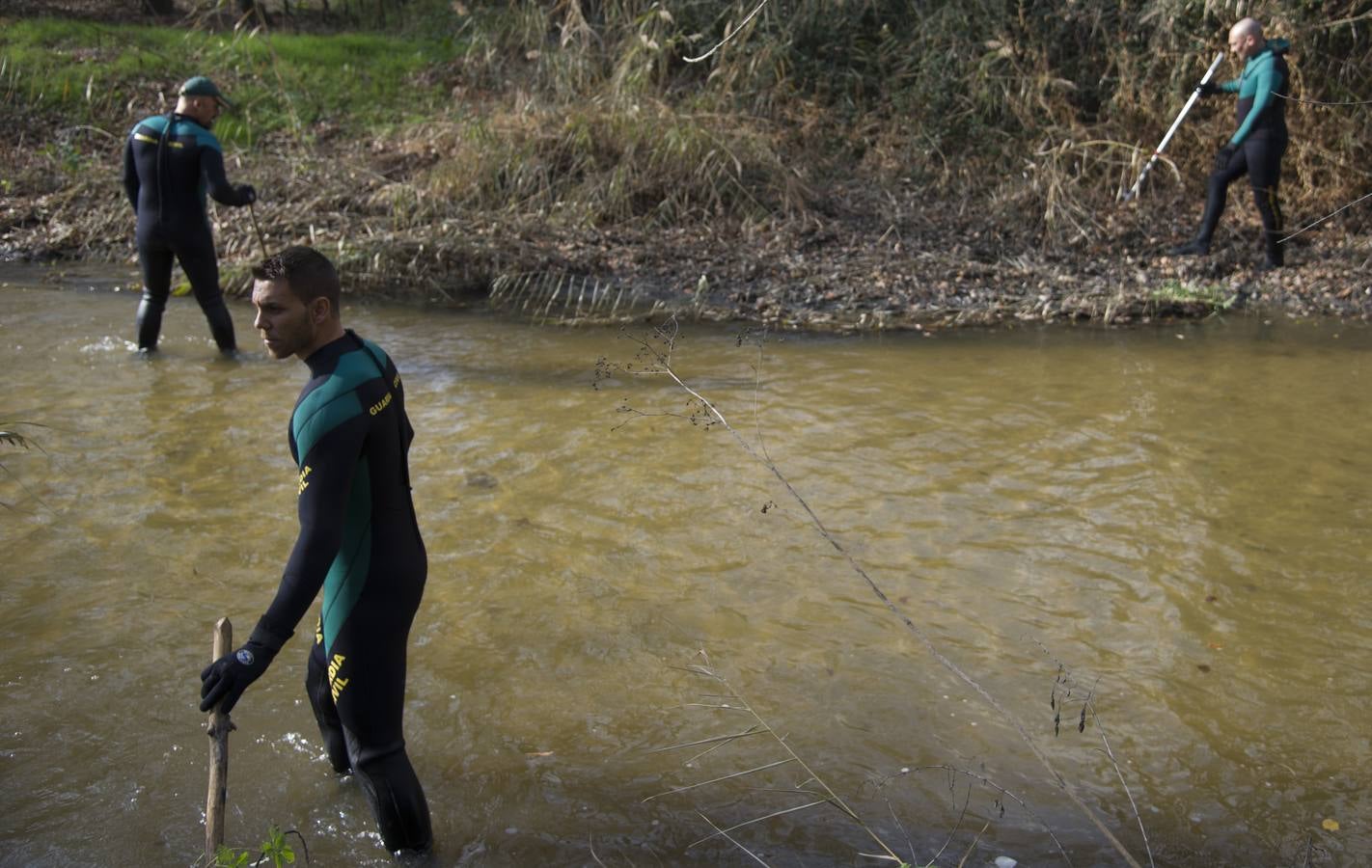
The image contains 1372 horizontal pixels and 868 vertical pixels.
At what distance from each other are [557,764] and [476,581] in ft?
4.68

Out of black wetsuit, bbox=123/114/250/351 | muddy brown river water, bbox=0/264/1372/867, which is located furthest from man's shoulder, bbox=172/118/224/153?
muddy brown river water, bbox=0/264/1372/867

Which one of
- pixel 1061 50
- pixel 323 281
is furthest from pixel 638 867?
pixel 1061 50

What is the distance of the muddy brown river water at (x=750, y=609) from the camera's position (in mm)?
3719

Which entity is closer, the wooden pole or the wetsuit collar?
the wooden pole

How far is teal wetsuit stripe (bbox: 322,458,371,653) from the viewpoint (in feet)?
10.3

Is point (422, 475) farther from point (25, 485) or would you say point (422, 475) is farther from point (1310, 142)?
point (1310, 142)

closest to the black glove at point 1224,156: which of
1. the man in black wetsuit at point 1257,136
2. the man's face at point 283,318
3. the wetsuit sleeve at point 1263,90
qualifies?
the man in black wetsuit at point 1257,136

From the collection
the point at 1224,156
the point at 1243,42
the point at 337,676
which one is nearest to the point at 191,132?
the point at 337,676

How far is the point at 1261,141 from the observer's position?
1023 centimetres

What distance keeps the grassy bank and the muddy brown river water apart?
7.45 ft

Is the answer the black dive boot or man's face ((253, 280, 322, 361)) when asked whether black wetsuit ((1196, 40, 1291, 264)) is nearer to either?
the black dive boot

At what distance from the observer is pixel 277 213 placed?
11.2 meters

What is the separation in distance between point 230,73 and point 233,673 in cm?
1468

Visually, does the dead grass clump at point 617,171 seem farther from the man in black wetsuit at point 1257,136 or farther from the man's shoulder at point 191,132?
the man in black wetsuit at point 1257,136
